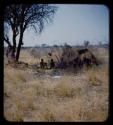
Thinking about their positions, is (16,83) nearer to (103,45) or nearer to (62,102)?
(62,102)

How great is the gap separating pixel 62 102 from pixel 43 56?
45 centimetres

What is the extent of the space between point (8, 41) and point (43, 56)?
0.34m

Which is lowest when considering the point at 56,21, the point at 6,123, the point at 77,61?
the point at 6,123

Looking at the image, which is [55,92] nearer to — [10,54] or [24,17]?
[10,54]

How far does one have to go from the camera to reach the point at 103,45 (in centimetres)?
236

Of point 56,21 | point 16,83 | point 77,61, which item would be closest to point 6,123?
point 16,83

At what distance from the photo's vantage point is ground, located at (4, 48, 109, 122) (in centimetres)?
233

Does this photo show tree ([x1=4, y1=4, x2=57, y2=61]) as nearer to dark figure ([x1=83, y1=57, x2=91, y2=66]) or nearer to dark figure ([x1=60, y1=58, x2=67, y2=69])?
dark figure ([x1=60, y1=58, x2=67, y2=69])

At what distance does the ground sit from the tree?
175 millimetres

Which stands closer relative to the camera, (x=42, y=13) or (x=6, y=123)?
(x=6, y=123)

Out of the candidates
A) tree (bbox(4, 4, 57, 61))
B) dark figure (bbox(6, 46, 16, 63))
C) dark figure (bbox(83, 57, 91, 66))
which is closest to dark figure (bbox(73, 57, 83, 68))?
dark figure (bbox(83, 57, 91, 66))

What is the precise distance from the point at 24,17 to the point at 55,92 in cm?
76

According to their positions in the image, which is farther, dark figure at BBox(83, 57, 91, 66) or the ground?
dark figure at BBox(83, 57, 91, 66)

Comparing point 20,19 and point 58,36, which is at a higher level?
point 20,19
